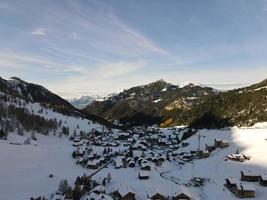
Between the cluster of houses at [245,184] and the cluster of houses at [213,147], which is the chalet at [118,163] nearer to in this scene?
the cluster of houses at [213,147]

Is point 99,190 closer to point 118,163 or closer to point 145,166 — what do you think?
point 145,166

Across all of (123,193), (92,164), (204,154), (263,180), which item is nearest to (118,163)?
(92,164)

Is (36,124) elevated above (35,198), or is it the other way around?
(36,124)

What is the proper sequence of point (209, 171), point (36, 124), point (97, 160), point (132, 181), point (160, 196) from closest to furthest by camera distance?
point (160, 196), point (132, 181), point (209, 171), point (97, 160), point (36, 124)

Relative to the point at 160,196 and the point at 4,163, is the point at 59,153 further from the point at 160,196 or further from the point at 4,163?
the point at 160,196

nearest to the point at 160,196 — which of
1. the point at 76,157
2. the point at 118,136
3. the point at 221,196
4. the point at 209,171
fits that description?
the point at 221,196
